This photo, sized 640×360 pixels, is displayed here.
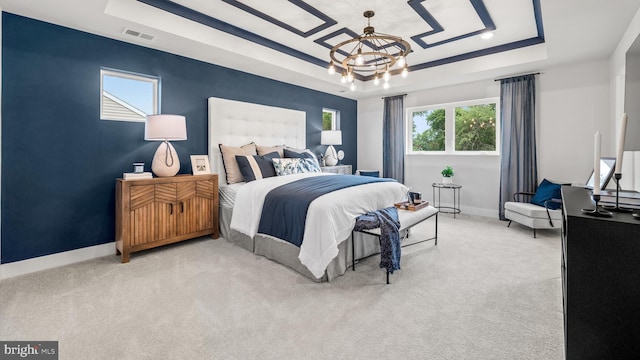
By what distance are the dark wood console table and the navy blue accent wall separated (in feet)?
13.3

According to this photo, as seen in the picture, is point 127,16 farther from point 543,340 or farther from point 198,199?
point 543,340

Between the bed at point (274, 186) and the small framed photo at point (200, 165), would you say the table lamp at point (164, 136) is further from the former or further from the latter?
the bed at point (274, 186)

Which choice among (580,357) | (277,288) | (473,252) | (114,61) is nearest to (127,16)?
(114,61)

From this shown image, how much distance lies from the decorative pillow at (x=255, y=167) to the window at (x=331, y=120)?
2646mm

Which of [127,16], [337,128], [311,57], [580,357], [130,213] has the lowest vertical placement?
[580,357]

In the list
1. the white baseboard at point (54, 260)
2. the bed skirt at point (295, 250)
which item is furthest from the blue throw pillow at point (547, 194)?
the white baseboard at point (54, 260)

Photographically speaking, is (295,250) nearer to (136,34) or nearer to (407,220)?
(407,220)

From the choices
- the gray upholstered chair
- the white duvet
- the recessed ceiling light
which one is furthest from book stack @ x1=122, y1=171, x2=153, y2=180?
the gray upholstered chair

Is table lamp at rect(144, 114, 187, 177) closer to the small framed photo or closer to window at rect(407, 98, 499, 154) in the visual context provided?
the small framed photo

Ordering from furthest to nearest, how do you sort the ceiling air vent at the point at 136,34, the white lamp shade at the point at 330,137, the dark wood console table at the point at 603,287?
the white lamp shade at the point at 330,137
the ceiling air vent at the point at 136,34
the dark wood console table at the point at 603,287

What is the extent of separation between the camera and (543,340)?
1.78 meters

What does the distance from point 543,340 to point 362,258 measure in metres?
1.62

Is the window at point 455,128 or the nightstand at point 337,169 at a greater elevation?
the window at point 455,128

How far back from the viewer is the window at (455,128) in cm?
521
